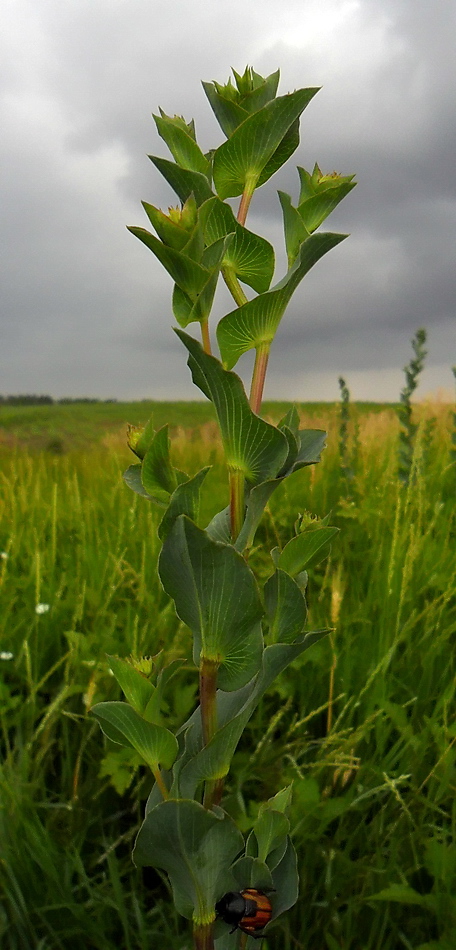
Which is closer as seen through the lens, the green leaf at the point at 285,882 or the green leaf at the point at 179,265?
the green leaf at the point at 179,265

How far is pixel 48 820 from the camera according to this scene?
5.98 ft

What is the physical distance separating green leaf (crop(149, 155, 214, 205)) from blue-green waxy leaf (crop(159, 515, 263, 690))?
427mm

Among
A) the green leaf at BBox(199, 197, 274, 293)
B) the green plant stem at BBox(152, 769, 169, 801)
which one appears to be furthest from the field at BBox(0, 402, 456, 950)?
the green leaf at BBox(199, 197, 274, 293)

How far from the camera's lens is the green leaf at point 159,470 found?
837mm

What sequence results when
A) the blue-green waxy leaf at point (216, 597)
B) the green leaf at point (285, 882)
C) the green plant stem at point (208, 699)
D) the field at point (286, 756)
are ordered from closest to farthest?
the blue-green waxy leaf at point (216, 597) → the green plant stem at point (208, 699) → the green leaf at point (285, 882) → the field at point (286, 756)

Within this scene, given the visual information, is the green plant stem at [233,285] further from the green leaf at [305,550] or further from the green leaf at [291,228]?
the green leaf at [305,550]

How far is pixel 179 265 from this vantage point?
800mm

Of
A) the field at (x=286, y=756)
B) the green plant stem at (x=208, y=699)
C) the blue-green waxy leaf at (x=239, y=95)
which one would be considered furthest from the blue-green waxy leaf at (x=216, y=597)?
the field at (x=286, y=756)

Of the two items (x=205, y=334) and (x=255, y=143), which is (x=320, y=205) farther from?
(x=205, y=334)

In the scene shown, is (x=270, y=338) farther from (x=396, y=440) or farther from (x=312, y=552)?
(x=396, y=440)

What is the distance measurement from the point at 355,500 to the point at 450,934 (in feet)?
7.00

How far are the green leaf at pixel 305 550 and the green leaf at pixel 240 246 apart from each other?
35 centimetres

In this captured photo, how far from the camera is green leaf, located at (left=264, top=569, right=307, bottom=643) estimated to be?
86cm

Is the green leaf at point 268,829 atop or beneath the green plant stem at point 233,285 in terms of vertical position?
beneath
